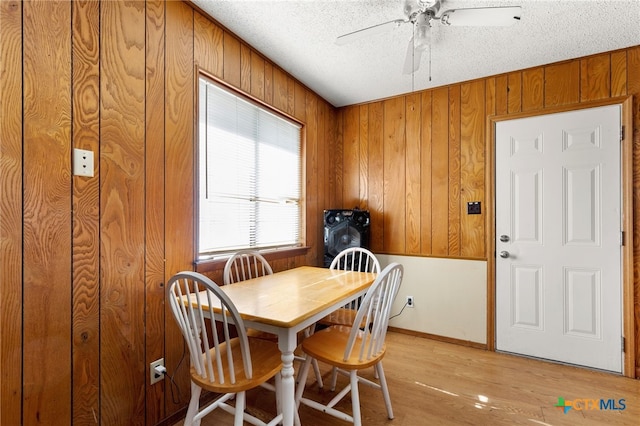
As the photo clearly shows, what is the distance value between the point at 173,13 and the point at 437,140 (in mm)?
2443

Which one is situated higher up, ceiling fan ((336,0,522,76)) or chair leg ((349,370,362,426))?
ceiling fan ((336,0,522,76))

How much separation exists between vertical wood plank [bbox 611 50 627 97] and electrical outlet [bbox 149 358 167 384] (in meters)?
3.70

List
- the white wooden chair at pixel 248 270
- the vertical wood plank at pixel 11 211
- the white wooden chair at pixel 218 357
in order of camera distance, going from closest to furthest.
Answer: the vertical wood plank at pixel 11 211 → the white wooden chair at pixel 218 357 → the white wooden chair at pixel 248 270

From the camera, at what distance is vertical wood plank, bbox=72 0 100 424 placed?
135 centimetres

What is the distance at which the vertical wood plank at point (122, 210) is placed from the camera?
145 centimetres

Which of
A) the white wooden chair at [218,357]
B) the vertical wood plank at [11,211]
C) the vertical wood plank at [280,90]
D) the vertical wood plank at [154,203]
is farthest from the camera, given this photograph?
the vertical wood plank at [280,90]

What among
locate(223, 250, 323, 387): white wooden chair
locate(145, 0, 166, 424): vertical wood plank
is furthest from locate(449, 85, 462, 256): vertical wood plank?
locate(145, 0, 166, 424): vertical wood plank

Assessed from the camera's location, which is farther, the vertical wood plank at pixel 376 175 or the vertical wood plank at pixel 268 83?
the vertical wood plank at pixel 376 175

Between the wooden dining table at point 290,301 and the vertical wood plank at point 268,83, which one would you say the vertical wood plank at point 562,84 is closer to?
the wooden dining table at point 290,301

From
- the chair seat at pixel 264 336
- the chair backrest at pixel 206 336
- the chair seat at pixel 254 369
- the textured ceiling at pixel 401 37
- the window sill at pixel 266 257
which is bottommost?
the chair seat at pixel 264 336

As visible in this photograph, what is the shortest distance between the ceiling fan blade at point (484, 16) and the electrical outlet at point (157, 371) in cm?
252

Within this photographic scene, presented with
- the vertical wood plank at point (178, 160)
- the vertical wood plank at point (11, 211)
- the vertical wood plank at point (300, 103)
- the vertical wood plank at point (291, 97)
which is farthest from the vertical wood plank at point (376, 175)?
the vertical wood plank at point (11, 211)

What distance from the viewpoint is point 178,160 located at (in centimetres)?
181

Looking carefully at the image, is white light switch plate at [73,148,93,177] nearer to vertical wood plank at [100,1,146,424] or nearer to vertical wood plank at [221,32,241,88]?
vertical wood plank at [100,1,146,424]
